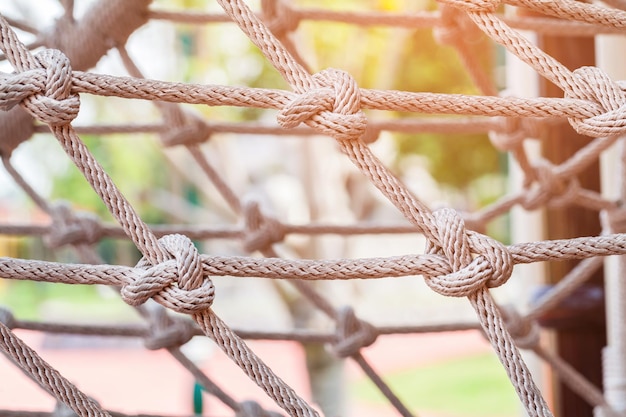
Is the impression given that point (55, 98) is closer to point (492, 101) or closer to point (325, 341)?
point (492, 101)

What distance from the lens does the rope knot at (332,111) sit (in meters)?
0.44

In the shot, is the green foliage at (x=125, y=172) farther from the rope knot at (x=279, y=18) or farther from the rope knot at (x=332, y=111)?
the rope knot at (x=332, y=111)

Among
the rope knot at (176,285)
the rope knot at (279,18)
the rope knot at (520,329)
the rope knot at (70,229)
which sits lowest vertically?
the rope knot at (176,285)

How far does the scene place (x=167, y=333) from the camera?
0.74 metres

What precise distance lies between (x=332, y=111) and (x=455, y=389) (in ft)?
12.3

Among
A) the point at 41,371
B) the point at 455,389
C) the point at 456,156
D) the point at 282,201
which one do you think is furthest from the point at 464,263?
the point at 456,156

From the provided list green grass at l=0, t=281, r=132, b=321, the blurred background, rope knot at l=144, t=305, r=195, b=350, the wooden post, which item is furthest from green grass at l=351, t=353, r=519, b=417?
rope knot at l=144, t=305, r=195, b=350

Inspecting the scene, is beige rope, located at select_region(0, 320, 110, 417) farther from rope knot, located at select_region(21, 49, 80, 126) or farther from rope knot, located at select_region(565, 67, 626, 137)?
rope knot, located at select_region(565, 67, 626, 137)

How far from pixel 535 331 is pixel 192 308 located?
462 millimetres

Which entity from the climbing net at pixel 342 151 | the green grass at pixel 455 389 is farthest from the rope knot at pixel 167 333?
the green grass at pixel 455 389

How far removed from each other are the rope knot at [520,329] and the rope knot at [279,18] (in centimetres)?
37

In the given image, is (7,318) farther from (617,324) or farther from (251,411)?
(617,324)

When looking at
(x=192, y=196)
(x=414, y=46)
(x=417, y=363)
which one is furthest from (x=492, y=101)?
(x=192, y=196)

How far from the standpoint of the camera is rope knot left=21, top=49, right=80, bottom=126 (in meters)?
0.43
